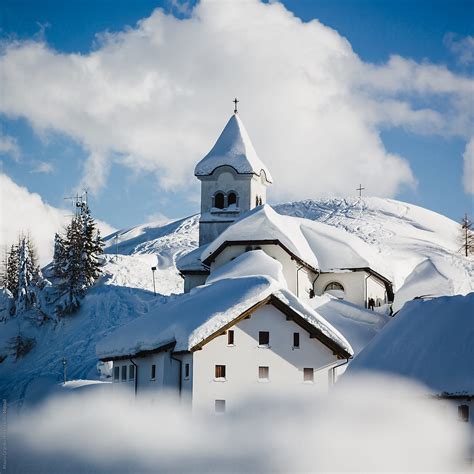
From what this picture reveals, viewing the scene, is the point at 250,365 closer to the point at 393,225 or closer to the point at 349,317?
the point at 349,317

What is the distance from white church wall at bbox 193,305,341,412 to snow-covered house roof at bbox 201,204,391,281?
18185 millimetres

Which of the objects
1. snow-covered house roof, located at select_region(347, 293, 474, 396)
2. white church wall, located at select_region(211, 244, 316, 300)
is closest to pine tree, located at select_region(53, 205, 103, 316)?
white church wall, located at select_region(211, 244, 316, 300)

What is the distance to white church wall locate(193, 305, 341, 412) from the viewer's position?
4100 centimetres

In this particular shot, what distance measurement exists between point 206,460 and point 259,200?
47454 millimetres

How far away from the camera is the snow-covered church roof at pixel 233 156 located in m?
73.4

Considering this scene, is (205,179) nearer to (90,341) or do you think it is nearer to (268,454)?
(90,341)

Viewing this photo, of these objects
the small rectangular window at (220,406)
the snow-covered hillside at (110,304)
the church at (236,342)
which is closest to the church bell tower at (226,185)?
the snow-covered hillside at (110,304)

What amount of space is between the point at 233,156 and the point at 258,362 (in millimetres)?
34325

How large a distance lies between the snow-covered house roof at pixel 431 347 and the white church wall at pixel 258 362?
7731mm

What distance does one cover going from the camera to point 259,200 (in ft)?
248

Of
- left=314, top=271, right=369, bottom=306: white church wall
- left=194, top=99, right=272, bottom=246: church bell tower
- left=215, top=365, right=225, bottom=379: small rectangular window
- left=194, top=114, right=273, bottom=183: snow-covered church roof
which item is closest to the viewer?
left=215, top=365, right=225, bottom=379: small rectangular window

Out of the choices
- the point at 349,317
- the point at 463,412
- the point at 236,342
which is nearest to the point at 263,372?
the point at 236,342

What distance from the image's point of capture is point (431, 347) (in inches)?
1240

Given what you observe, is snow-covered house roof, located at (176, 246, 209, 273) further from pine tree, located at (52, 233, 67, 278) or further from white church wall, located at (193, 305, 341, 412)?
white church wall, located at (193, 305, 341, 412)
